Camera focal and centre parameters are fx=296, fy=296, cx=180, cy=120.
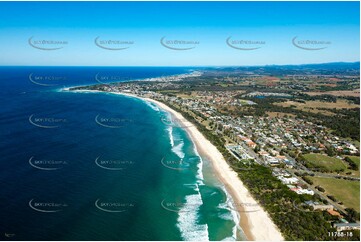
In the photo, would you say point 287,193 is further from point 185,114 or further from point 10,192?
point 185,114

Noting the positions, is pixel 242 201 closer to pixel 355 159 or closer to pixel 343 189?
pixel 343 189

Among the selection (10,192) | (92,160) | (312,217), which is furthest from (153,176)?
(312,217)

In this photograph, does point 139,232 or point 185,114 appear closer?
point 139,232

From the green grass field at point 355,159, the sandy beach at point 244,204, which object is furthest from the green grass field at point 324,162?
the sandy beach at point 244,204

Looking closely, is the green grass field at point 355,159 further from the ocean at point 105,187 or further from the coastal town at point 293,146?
the ocean at point 105,187

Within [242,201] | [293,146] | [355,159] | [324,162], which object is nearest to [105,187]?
[242,201]

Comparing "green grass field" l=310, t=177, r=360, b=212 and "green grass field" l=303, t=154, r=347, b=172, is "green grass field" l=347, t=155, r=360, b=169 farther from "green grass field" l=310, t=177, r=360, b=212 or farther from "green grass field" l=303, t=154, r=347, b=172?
"green grass field" l=310, t=177, r=360, b=212

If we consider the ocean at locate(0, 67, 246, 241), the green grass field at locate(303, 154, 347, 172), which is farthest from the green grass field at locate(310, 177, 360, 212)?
the ocean at locate(0, 67, 246, 241)
